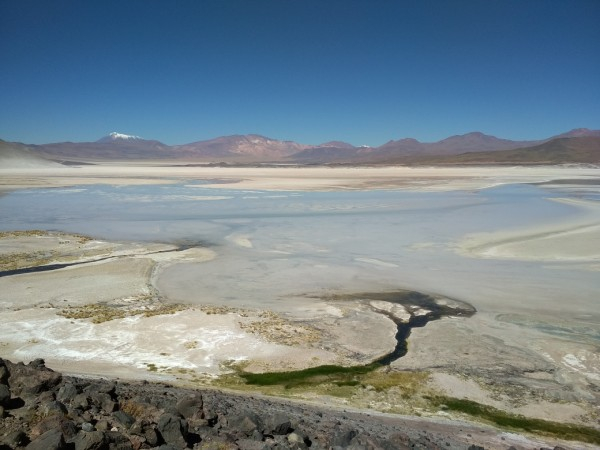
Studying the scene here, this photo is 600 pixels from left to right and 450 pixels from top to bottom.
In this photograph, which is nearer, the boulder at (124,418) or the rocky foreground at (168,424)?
the rocky foreground at (168,424)

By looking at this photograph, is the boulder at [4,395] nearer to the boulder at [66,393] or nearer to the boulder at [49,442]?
the boulder at [66,393]

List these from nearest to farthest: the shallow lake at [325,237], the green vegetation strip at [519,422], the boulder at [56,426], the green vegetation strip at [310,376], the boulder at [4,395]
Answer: the boulder at [56,426], the boulder at [4,395], the green vegetation strip at [519,422], the green vegetation strip at [310,376], the shallow lake at [325,237]

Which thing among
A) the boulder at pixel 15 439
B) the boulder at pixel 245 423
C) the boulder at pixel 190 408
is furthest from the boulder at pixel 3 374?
the boulder at pixel 245 423

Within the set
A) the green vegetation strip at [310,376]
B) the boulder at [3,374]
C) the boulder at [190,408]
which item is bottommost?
the green vegetation strip at [310,376]

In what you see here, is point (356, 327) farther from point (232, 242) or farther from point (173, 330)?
point (232, 242)

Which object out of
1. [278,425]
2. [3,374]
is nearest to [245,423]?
[278,425]

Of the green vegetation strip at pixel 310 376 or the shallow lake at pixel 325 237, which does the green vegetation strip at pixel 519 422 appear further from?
the shallow lake at pixel 325 237

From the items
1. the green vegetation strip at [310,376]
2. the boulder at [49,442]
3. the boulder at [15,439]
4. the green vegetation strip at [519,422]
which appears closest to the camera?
the boulder at [49,442]

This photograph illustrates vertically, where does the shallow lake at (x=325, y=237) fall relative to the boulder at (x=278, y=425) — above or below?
below
